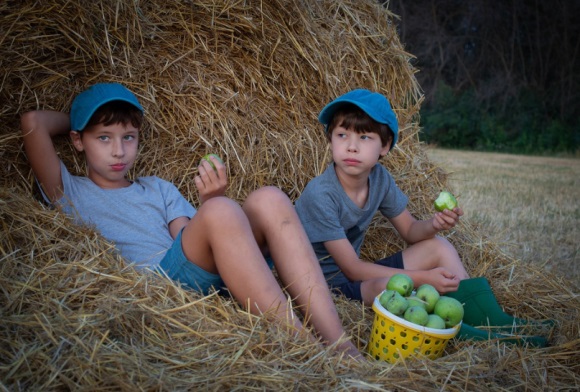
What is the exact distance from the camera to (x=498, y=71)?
1259 centimetres

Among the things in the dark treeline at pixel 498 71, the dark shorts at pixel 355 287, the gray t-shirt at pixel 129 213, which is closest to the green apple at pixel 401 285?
the dark shorts at pixel 355 287

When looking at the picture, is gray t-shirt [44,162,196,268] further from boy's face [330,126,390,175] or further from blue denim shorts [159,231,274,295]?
boy's face [330,126,390,175]

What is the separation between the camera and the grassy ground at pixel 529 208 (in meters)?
3.65

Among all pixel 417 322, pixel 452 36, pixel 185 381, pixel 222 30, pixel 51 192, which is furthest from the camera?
pixel 452 36

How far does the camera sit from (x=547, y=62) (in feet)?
40.0

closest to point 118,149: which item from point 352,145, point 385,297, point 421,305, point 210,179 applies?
point 210,179

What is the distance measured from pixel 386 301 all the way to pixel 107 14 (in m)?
1.79

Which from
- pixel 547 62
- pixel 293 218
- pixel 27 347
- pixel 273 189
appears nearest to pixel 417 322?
pixel 293 218

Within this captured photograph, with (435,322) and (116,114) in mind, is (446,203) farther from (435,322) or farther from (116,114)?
(116,114)

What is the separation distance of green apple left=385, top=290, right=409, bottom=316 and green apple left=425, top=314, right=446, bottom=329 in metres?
0.09

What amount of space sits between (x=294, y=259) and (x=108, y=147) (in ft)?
3.25

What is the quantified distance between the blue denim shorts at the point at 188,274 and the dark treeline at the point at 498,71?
10728 mm

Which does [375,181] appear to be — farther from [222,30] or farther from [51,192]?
[51,192]

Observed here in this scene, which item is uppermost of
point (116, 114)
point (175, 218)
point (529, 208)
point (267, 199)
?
point (116, 114)
